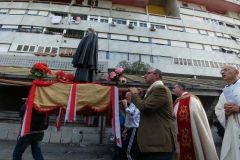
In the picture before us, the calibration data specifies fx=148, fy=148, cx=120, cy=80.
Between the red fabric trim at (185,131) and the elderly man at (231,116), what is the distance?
778 millimetres

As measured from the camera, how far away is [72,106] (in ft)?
9.20

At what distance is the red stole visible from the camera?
290 centimetres

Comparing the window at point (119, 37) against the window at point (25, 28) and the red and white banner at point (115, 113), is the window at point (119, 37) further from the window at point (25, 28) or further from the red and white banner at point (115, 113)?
the red and white banner at point (115, 113)

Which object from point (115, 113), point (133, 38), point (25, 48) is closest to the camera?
point (115, 113)

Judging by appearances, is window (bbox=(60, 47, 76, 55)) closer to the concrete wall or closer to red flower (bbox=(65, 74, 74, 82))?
the concrete wall

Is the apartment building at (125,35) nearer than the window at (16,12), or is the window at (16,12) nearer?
the apartment building at (125,35)

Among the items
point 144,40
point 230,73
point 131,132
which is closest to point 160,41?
point 144,40

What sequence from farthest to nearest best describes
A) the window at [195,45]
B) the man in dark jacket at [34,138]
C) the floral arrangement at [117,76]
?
the window at [195,45] < the floral arrangement at [117,76] < the man in dark jacket at [34,138]

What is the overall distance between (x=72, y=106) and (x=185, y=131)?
2.33 m

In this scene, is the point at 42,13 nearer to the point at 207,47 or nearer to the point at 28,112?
the point at 28,112

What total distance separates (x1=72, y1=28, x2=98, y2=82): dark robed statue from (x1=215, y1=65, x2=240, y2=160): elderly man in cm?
294

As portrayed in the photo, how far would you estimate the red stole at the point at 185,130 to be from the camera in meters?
2.90

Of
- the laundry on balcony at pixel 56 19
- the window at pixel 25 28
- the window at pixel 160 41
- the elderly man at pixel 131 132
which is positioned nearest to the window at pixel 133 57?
the window at pixel 160 41

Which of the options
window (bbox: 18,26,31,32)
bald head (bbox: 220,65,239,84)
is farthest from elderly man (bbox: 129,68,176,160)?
window (bbox: 18,26,31,32)
